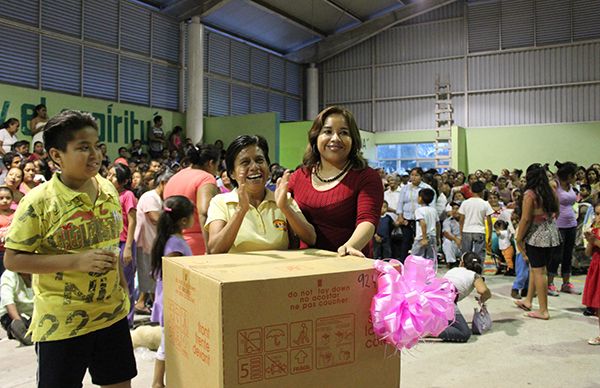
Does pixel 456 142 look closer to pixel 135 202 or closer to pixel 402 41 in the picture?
pixel 402 41

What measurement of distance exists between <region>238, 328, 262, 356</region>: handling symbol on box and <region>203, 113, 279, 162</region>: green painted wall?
10.7m

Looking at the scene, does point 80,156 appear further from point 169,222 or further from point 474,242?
point 474,242

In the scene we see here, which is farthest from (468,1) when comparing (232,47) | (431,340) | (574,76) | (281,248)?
(281,248)

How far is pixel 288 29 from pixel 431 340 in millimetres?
13163

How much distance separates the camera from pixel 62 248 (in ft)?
5.66

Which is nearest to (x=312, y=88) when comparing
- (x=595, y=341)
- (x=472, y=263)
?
(x=472, y=263)

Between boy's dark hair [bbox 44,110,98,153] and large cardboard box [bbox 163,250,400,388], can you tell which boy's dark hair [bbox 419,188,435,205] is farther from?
boy's dark hair [bbox 44,110,98,153]

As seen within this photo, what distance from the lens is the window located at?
16055 mm

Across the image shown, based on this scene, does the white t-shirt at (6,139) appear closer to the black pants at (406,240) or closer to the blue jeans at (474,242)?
the black pants at (406,240)

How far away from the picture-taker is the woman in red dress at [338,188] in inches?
73.8

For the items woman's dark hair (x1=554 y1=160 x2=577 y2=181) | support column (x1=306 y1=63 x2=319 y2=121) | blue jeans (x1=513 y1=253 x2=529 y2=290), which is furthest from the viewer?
support column (x1=306 y1=63 x2=319 y2=121)

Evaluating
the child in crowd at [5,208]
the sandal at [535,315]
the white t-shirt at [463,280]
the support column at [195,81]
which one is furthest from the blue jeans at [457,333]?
the support column at [195,81]

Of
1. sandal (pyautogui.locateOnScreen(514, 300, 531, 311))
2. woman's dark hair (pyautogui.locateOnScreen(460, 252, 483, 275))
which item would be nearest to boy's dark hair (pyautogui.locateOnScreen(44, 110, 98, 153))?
woman's dark hair (pyautogui.locateOnScreen(460, 252, 483, 275))

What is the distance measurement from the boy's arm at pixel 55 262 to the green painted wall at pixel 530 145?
49.2 ft
